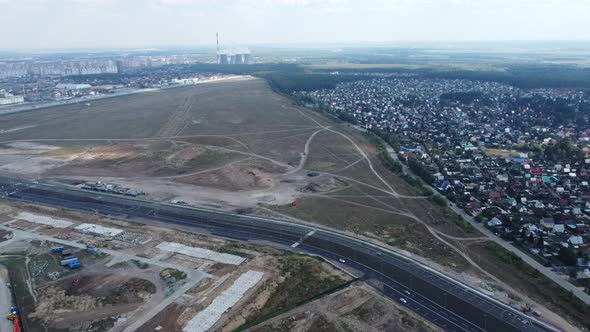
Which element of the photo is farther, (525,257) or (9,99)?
(9,99)

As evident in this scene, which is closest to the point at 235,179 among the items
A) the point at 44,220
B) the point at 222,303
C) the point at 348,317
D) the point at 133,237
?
the point at 133,237

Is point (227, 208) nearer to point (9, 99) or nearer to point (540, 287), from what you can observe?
point (540, 287)

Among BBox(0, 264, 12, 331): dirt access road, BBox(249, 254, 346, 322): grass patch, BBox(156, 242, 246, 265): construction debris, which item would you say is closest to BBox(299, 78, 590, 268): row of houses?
BBox(249, 254, 346, 322): grass patch

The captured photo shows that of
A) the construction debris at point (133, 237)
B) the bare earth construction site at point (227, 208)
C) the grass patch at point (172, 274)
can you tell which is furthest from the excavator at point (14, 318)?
the construction debris at point (133, 237)

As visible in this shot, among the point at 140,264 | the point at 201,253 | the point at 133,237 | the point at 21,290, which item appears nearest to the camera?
the point at 21,290

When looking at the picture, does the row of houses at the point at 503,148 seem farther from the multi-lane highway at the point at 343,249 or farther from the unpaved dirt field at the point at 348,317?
the unpaved dirt field at the point at 348,317

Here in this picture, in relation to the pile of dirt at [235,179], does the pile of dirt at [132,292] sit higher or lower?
lower
